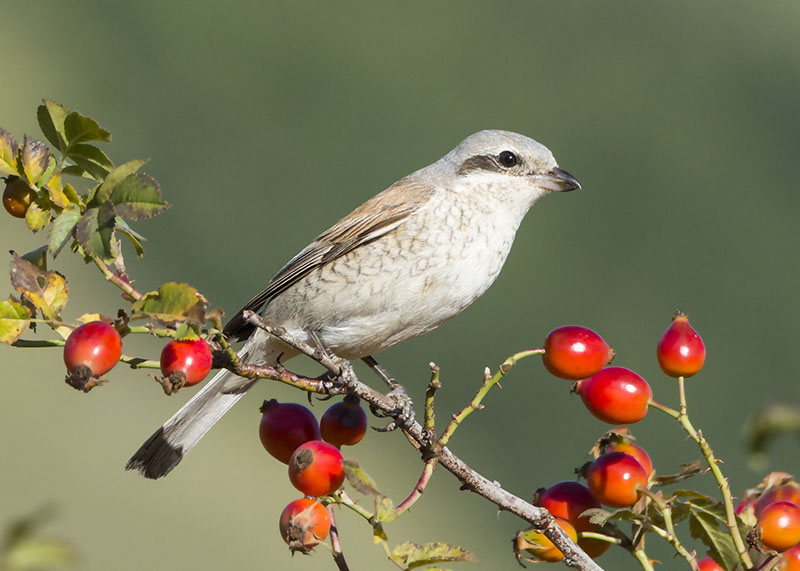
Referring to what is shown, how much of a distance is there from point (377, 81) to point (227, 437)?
6265 millimetres

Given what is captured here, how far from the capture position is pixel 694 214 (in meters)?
13.1

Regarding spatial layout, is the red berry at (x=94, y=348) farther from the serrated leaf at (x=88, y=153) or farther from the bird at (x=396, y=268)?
the bird at (x=396, y=268)

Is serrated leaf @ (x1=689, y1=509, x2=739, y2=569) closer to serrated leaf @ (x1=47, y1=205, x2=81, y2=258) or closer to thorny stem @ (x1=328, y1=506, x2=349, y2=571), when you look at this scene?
thorny stem @ (x1=328, y1=506, x2=349, y2=571)

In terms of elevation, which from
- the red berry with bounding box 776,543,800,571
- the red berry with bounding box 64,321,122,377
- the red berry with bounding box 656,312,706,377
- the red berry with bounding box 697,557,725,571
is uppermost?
the red berry with bounding box 64,321,122,377

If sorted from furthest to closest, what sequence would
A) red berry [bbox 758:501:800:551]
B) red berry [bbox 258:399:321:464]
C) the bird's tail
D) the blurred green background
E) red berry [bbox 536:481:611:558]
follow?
the blurred green background < the bird's tail < red berry [bbox 258:399:321:464] < red berry [bbox 536:481:611:558] < red berry [bbox 758:501:800:551]

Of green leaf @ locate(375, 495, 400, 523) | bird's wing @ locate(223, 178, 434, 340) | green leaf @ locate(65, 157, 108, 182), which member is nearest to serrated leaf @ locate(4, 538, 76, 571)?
green leaf @ locate(375, 495, 400, 523)

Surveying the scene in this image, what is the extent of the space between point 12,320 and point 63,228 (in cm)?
16

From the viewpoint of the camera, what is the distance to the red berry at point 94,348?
4.32 feet

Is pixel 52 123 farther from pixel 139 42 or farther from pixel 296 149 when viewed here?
pixel 139 42

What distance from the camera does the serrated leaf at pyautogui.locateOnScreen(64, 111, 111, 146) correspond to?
1428 mm

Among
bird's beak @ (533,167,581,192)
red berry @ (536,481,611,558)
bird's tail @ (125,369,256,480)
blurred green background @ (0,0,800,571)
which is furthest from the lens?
blurred green background @ (0,0,800,571)

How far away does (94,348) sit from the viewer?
132 cm

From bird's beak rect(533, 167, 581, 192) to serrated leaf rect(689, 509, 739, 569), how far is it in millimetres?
1467

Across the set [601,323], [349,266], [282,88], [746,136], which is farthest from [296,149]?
[349,266]
